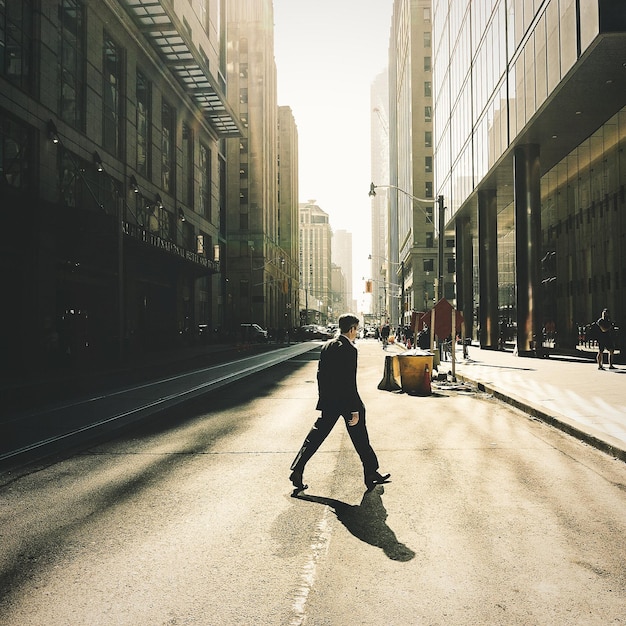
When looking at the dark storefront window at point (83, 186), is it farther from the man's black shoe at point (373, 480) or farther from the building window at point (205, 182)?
the man's black shoe at point (373, 480)

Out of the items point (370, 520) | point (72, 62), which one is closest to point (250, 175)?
point (72, 62)

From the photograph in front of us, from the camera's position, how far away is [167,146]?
151 feet

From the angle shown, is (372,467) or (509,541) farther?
(372,467)

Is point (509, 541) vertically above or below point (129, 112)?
below

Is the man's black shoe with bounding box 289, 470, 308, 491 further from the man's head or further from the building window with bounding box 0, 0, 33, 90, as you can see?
the building window with bounding box 0, 0, 33, 90

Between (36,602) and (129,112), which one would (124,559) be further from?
(129,112)

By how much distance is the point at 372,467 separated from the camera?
20.6 feet

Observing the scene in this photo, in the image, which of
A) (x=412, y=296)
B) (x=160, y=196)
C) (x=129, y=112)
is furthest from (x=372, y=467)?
(x=412, y=296)

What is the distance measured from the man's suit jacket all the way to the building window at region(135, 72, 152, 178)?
116 feet

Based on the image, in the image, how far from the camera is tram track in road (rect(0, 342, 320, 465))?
861cm

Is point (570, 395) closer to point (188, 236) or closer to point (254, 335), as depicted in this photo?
point (188, 236)

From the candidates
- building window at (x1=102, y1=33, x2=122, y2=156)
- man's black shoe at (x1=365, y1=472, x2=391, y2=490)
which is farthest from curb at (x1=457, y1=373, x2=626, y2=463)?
building window at (x1=102, y1=33, x2=122, y2=156)

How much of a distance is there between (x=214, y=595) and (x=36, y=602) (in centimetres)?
102

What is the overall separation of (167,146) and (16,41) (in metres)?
21.6
